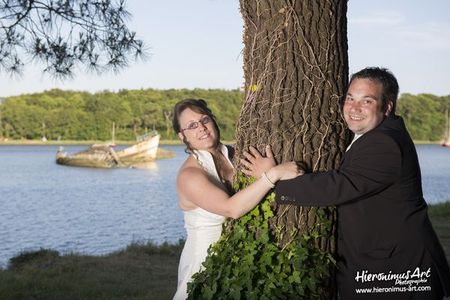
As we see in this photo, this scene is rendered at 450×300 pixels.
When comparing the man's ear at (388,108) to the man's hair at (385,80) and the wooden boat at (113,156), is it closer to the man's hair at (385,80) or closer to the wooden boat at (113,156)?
the man's hair at (385,80)

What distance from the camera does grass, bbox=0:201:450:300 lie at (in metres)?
8.12

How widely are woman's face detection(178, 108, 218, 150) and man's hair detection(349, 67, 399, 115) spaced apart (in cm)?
82

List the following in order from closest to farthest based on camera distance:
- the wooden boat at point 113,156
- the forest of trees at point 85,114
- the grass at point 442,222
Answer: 1. the grass at point 442,222
2. the wooden boat at point 113,156
3. the forest of trees at point 85,114

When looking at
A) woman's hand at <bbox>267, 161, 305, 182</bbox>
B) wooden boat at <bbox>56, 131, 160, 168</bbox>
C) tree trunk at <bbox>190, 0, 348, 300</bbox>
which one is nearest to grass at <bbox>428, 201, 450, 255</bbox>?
tree trunk at <bbox>190, 0, 348, 300</bbox>

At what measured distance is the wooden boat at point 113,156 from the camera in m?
68.7

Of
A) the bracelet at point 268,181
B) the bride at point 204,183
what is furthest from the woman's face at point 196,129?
the bracelet at point 268,181

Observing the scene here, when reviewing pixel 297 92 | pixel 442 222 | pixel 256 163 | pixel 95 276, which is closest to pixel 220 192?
pixel 256 163

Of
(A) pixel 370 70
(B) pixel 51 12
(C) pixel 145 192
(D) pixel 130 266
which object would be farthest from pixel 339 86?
(C) pixel 145 192

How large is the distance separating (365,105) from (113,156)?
67261mm

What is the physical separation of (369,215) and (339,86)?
2.52 ft

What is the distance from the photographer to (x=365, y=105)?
2900mm

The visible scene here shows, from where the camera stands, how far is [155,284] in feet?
28.5

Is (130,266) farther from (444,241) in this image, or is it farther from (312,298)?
(312,298)

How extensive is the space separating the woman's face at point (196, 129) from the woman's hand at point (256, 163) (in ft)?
0.82
